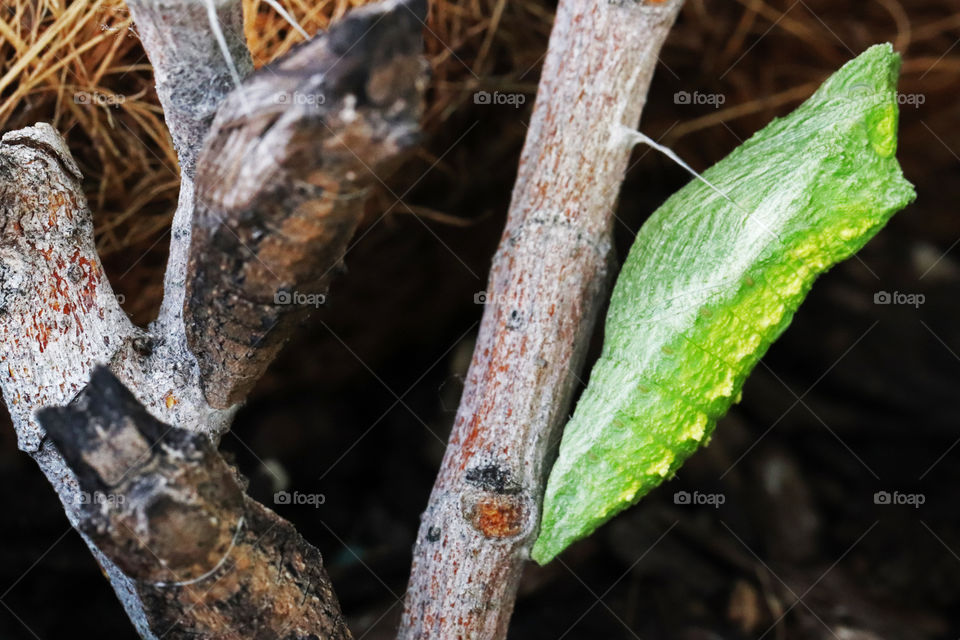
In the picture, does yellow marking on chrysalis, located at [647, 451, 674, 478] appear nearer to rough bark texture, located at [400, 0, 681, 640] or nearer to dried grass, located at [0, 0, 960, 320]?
rough bark texture, located at [400, 0, 681, 640]

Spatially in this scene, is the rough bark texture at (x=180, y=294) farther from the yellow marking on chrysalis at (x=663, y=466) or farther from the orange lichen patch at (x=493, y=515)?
the yellow marking on chrysalis at (x=663, y=466)

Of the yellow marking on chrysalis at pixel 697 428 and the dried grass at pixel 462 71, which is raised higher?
the dried grass at pixel 462 71

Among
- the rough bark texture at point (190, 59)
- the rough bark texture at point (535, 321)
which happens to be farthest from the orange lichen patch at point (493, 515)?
the rough bark texture at point (190, 59)

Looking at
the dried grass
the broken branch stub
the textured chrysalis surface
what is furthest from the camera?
the dried grass

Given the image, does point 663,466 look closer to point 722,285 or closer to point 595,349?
point 722,285

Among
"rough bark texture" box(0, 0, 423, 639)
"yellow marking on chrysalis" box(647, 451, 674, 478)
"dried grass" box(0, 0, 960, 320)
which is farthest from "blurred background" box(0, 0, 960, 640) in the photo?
"yellow marking on chrysalis" box(647, 451, 674, 478)

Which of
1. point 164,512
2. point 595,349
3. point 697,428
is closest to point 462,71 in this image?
point 595,349
